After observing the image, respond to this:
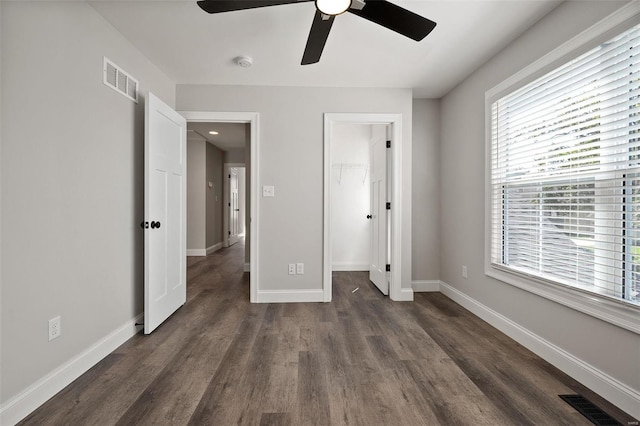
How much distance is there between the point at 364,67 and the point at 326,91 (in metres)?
0.58

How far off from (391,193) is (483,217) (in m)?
1.00

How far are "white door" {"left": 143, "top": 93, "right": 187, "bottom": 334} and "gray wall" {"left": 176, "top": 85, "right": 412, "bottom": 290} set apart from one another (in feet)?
2.19

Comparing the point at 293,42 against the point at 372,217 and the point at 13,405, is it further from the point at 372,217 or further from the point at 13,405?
the point at 13,405

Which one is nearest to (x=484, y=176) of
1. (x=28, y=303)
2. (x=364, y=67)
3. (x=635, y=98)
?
(x=635, y=98)

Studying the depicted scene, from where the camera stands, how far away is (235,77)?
2.98 m

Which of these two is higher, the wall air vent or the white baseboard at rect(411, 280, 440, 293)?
the wall air vent

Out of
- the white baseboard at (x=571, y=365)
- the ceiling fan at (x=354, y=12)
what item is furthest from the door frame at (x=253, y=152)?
the white baseboard at (x=571, y=365)

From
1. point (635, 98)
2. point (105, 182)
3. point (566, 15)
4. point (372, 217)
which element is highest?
point (566, 15)

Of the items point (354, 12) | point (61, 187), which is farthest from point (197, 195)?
point (354, 12)

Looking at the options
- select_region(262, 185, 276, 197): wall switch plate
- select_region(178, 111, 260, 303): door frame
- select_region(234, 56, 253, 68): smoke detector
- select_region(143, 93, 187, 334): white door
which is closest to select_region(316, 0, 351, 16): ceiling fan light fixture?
select_region(234, 56, 253, 68): smoke detector

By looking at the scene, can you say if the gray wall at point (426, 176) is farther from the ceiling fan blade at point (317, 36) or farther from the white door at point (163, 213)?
the white door at point (163, 213)

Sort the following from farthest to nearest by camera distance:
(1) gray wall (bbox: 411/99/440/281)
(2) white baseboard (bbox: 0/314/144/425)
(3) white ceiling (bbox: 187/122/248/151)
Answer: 1. (3) white ceiling (bbox: 187/122/248/151)
2. (1) gray wall (bbox: 411/99/440/281)
3. (2) white baseboard (bbox: 0/314/144/425)

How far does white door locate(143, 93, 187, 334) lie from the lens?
233cm

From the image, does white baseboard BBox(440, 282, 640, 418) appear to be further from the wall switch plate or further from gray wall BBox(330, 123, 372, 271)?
the wall switch plate
